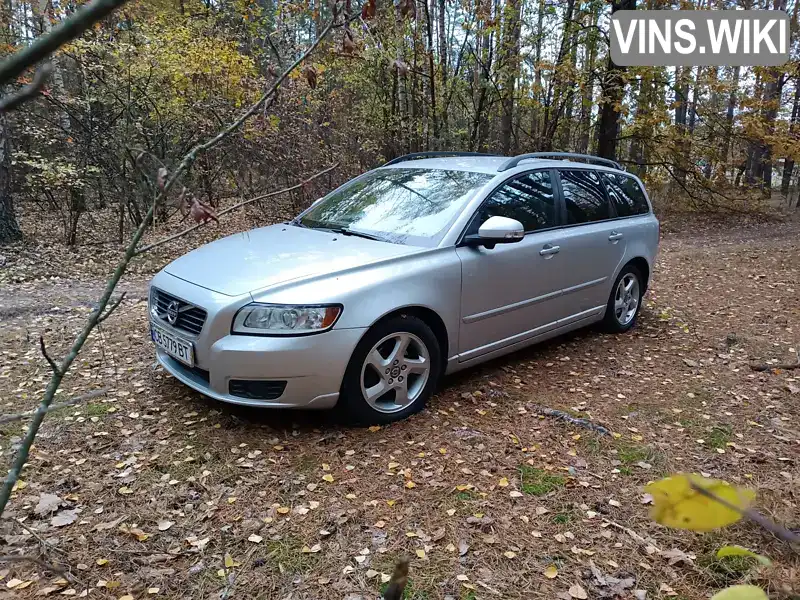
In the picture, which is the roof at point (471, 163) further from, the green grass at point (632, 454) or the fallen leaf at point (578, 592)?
the fallen leaf at point (578, 592)

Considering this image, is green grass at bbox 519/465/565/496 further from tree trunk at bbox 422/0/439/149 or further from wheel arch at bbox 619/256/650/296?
tree trunk at bbox 422/0/439/149

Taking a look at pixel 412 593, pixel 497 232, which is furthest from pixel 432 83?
pixel 412 593

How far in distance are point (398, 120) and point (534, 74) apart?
3.25 metres

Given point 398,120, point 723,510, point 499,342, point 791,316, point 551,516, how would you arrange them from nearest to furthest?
point 723,510, point 551,516, point 499,342, point 791,316, point 398,120

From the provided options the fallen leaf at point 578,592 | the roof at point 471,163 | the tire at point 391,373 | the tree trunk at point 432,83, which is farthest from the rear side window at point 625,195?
the tree trunk at point 432,83

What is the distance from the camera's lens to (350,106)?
1244 centimetres

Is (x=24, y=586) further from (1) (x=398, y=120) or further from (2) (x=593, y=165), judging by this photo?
(1) (x=398, y=120)

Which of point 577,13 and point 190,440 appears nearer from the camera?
point 190,440

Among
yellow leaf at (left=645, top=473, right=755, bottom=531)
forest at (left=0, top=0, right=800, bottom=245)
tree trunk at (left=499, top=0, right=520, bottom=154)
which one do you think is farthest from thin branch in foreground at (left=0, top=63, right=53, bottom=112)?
tree trunk at (left=499, top=0, right=520, bottom=154)

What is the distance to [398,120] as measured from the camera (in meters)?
12.1

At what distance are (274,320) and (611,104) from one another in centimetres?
1099

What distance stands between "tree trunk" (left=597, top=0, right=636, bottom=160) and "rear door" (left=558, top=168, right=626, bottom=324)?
7454mm

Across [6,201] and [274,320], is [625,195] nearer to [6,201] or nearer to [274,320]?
[274,320]

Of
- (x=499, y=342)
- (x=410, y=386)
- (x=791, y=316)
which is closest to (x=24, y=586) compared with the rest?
(x=410, y=386)
